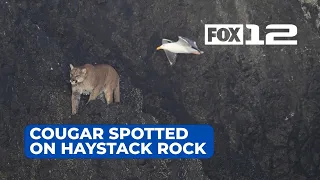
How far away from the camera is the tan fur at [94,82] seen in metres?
7.46

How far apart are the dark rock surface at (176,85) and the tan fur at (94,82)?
130 mm

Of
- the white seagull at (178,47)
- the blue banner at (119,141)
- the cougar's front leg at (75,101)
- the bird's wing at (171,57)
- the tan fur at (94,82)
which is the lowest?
the blue banner at (119,141)

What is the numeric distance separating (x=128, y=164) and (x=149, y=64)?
5.35 ft

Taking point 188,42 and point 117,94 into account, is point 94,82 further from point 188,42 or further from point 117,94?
point 188,42

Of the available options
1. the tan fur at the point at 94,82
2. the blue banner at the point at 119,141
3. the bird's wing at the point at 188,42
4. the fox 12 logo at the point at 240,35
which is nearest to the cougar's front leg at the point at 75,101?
the tan fur at the point at 94,82

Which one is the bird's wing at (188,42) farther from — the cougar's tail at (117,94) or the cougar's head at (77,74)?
the cougar's head at (77,74)

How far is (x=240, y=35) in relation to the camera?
7879 mm

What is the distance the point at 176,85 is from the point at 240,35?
130 centimetres

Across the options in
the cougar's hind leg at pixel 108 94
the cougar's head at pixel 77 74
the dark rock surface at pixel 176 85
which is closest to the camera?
the cougar's head at pixel 77 74

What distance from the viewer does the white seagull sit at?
7801 mm

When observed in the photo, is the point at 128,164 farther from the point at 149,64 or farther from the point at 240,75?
the point at 240,75

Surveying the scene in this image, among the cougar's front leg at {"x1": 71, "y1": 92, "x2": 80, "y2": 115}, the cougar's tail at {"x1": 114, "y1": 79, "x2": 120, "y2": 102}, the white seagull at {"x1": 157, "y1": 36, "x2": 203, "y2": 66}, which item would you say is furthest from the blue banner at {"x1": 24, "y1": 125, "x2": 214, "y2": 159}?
the white seagull at {"x1": 157, "y1": 36, "x2": 203, "y2": 66}

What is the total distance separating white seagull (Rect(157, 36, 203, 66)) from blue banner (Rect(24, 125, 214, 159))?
113 cm

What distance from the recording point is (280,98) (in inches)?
310
